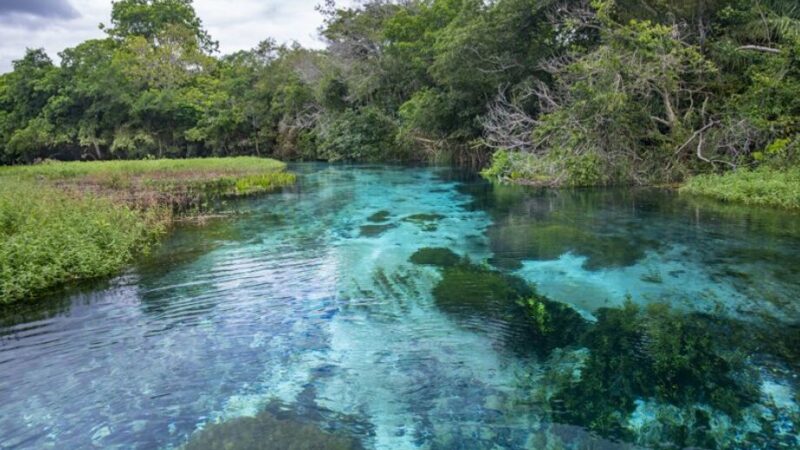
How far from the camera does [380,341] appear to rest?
18.6 ft

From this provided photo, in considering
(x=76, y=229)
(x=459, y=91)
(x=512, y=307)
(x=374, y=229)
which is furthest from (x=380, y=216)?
(x=459, y=91)

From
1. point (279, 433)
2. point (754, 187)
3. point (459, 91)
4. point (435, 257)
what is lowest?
point (279, 433)

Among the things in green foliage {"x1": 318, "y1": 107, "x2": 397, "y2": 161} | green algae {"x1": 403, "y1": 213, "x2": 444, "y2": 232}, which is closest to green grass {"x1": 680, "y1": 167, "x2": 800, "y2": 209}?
green algae {"x1": 403, "y1": 213, "x2": 444, "y2": 232}

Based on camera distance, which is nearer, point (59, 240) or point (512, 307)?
point (512, 307)

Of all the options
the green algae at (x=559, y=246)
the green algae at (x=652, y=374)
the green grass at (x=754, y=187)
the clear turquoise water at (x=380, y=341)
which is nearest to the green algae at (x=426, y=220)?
the clear turquoise water at (x=380, y=341)

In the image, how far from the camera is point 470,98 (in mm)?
25000

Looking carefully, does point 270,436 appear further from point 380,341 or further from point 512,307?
point 512,307

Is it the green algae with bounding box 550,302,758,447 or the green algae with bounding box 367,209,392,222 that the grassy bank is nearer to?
the green algae with bounding box 367,209,392,222

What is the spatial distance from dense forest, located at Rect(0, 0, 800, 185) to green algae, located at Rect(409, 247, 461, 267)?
766 cm

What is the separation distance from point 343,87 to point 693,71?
22.7m

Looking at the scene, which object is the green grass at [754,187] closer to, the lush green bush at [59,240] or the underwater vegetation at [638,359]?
the underwater vegetation at [638,359]

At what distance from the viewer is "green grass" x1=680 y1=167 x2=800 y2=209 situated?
38.6 feet

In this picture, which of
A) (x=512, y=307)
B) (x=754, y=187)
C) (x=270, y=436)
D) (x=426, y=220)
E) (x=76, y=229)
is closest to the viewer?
(x=270, y=436)

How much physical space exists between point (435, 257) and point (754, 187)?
853cm
